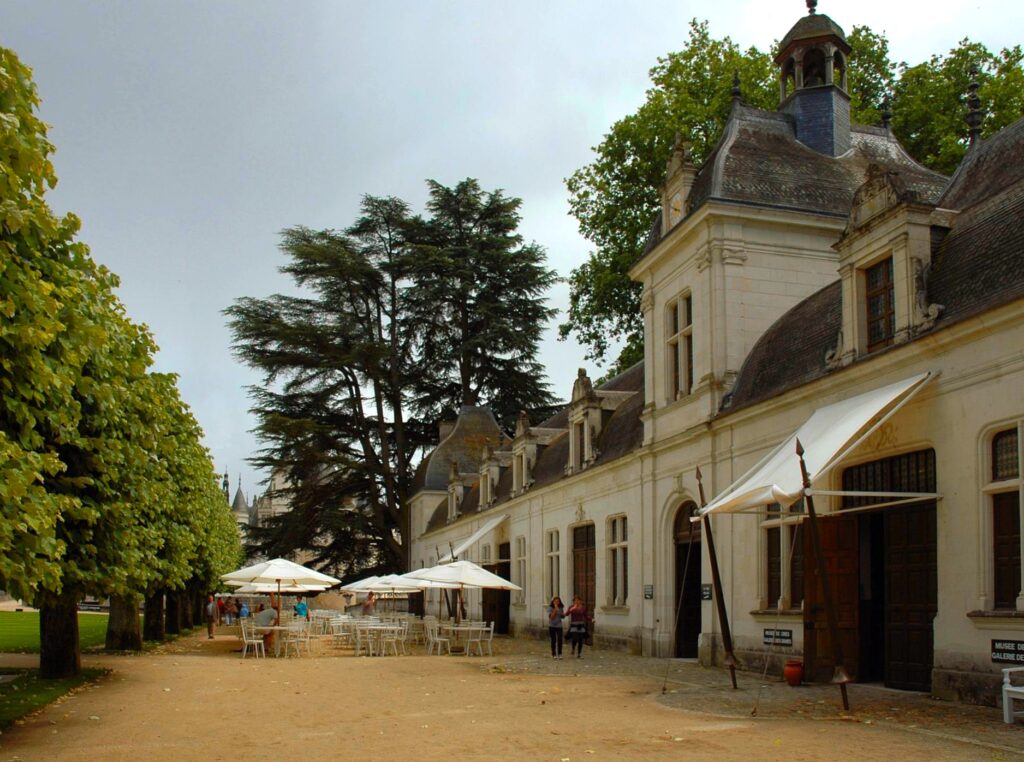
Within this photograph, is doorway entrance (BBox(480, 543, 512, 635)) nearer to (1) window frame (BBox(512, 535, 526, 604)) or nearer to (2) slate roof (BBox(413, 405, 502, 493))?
(1) window frame (BBox(512, 535, 526, 604))

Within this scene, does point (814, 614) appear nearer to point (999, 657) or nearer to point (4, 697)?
point (999, 657)

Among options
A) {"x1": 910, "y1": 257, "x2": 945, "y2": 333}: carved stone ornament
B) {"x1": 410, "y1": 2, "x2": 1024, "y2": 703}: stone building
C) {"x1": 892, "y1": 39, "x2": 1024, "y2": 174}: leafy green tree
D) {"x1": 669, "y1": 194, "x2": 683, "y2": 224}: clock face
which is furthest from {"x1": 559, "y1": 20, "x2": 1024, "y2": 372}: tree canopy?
{"x1": 910, "y1": 257, "x2": 945, "y2": 333}: carved stone ornament

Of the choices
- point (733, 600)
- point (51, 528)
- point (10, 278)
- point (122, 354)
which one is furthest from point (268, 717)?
point (733, 600)

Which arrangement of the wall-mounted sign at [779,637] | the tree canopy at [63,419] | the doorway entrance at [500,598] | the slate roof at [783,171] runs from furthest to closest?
the doorway entrance at [500,598]
the slate roof at [783,171]
the wall-mounted sign at [779,637]
the tree canopy at [63,419]

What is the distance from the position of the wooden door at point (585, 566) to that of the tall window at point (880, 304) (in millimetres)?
12203

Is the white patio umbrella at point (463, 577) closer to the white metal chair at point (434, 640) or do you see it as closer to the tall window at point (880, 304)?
the white metal chair at point (434, 640)

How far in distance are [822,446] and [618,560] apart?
11939mm

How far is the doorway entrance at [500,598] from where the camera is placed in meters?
34.9

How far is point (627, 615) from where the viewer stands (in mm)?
23250

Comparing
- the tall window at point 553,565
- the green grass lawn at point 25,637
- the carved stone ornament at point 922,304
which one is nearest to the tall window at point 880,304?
the carved stone ornament at point 922,304

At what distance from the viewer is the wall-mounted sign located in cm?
1647

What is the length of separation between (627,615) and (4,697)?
13.2 metres

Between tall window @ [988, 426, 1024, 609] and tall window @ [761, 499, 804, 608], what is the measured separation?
3.54m

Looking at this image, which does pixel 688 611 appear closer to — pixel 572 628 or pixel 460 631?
pixel 572 628
